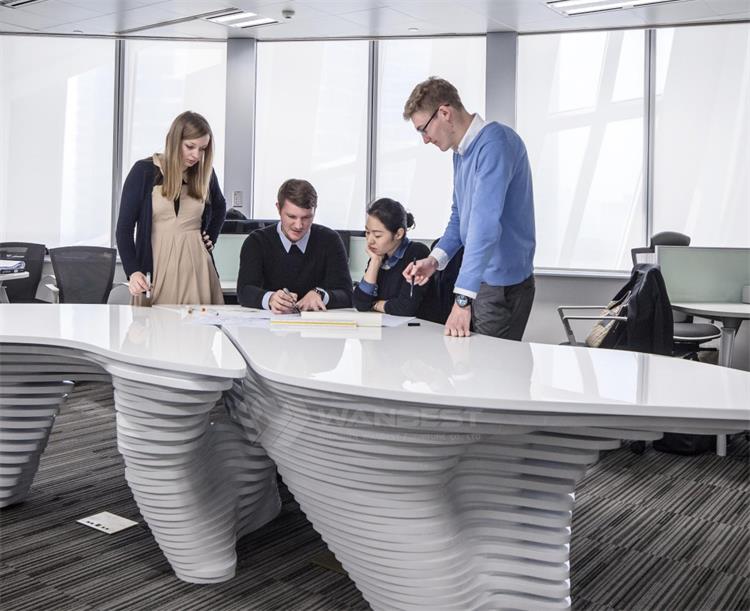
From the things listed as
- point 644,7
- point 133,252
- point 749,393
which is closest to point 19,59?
point 133,252

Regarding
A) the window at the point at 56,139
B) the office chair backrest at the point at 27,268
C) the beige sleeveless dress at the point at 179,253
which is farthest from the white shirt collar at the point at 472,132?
the window at the point at 56,139

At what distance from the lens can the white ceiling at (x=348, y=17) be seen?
5840mm

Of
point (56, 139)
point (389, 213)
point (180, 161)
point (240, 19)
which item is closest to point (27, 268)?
point (56, 139)

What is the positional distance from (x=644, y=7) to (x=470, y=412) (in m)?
5.28

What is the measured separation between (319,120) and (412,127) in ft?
2.95

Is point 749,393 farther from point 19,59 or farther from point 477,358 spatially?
point 19,59

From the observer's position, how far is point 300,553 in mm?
2469

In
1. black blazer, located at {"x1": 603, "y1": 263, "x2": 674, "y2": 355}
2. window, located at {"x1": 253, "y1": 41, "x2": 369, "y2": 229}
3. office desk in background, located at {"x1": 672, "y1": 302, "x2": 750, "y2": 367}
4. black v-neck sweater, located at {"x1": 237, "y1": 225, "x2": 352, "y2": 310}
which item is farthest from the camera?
window, located at {"x1": 253, "y1": 41, "x2": 369, "y2": 229}

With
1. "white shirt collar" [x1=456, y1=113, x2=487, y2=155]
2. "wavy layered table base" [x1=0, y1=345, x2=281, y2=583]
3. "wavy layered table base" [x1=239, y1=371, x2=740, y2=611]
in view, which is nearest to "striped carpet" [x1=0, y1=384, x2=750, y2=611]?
"wavy layered table base" [x1=0, y1=345, x2=281, y2=583]

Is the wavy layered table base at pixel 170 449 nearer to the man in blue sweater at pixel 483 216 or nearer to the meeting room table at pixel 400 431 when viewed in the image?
the meeting room table at pixel 400 431

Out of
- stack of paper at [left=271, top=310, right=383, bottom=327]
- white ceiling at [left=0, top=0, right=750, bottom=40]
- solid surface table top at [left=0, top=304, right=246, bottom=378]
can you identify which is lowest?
solid surface table top at [left=0, top=304, right=246, bottom=378]

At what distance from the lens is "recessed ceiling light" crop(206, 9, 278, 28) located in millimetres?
6315

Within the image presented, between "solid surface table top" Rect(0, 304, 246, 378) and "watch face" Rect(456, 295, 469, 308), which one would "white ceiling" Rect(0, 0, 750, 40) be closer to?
"solid surface table top" Rect(0, 304, 246, 378)

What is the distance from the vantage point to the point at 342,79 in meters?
7.13
